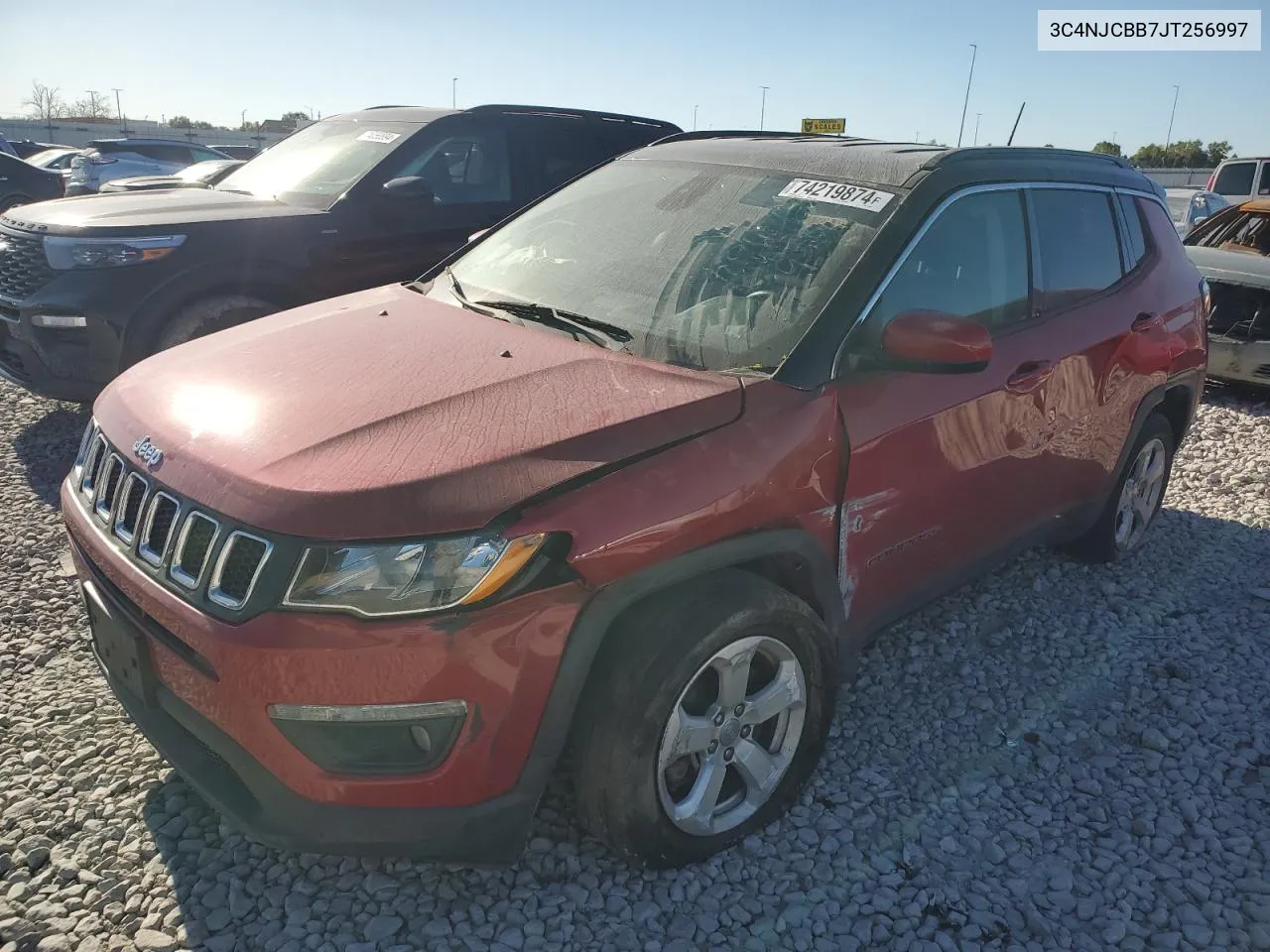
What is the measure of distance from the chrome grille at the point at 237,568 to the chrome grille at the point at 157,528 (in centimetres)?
23

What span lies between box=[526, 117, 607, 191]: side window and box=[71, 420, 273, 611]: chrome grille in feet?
13.8

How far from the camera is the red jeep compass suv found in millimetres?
1937

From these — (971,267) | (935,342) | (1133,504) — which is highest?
(971,267)

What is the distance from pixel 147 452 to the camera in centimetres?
226

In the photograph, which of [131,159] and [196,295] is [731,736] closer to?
[196,295]

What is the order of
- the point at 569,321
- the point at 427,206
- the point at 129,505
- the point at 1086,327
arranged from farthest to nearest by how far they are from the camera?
the point at 427,206
the point at 1086,327
the point at 569,321
the point at 129,505

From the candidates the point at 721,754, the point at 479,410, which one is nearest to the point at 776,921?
the point at 721,754

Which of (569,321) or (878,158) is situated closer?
(569,321)

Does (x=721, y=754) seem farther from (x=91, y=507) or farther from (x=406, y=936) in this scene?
(x=91, y=507)

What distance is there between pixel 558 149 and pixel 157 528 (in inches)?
186

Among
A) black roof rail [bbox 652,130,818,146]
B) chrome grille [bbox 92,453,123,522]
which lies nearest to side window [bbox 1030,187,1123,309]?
black roof rail [bbox 652,130,818,146]

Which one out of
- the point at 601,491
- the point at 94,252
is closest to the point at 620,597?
the point at 601,491

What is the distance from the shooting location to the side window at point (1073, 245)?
11.0ft

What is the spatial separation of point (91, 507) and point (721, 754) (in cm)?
175
